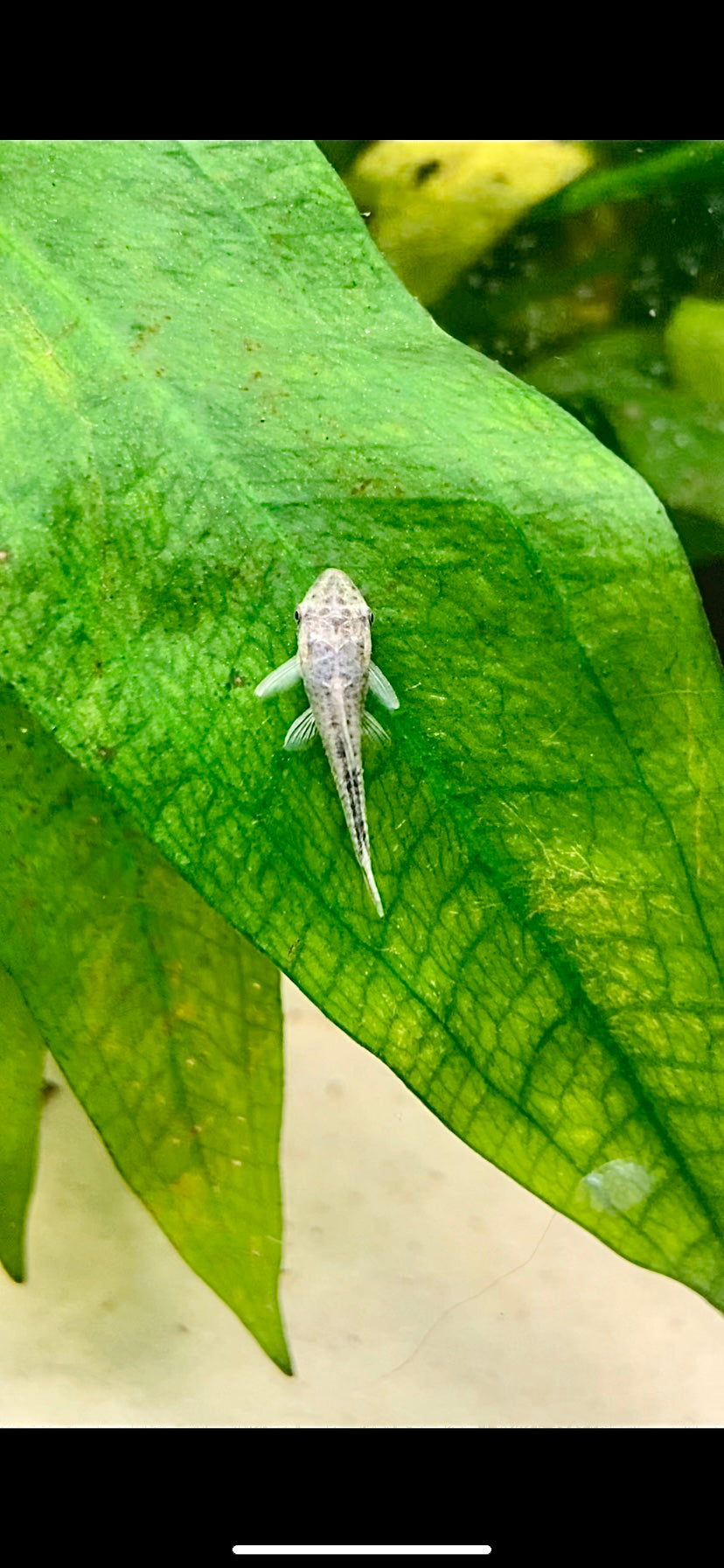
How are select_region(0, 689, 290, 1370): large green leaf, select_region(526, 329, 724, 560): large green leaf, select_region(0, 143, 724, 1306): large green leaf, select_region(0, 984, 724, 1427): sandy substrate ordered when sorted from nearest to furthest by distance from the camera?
1. select_region(0, 143, 724, 1306): large green leaf
2. select_region(0, 689, 290, 1370): large green leaf
3. select_region(526, 329, 724, 560): large green leaf
4. select_region(0, 984, 724, 1427): sandy substrate

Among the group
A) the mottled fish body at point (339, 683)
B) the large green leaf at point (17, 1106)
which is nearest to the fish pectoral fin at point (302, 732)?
the mottled fish body at point (339, 683)

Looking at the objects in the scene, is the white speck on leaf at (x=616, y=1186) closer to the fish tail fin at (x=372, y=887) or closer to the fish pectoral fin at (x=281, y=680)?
the fish tail fin at (x=372, y=887)

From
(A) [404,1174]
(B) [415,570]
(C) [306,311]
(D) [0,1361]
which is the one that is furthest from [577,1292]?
(C) [306,311]

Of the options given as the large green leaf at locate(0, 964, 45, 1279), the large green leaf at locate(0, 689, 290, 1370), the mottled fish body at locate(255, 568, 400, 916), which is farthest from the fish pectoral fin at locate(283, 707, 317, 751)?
the large green leaf at locate(0, 964, 45, 1279)

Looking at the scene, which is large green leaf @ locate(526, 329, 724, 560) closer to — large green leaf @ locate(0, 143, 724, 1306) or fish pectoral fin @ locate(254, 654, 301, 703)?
large green leaf @ locate(0, 143, 724, 1306)

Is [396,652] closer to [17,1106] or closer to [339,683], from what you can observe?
[339,683]

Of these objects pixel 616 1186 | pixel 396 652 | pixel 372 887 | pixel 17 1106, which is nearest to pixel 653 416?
pixel 396 652

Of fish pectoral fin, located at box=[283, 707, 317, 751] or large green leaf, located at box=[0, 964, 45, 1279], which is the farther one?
large green leaf, located at box=[0, 964, 45, 1279]
